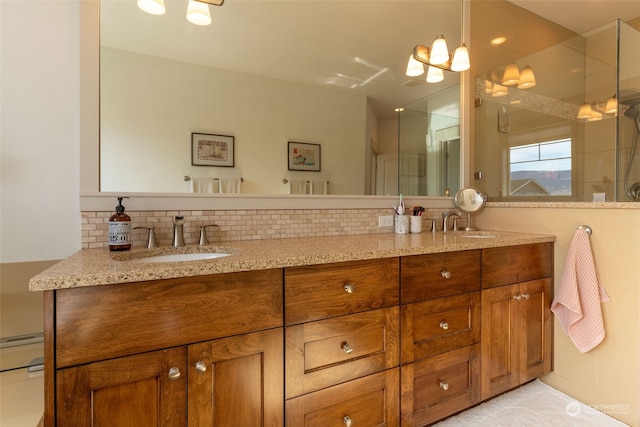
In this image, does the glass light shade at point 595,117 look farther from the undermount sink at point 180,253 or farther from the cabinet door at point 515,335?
Answer: the undermount sink at point 180,253

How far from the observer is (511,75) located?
2.48 metres

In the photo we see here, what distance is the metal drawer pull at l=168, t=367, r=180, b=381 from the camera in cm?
89

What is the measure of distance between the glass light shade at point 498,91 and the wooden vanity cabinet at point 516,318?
1.29 meters

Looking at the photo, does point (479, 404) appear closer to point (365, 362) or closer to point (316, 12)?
point (365, 362)

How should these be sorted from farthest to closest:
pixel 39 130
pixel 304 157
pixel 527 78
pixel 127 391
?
pixel 527 78, pixel 304 157, pixel 39 130, pixel 127 391

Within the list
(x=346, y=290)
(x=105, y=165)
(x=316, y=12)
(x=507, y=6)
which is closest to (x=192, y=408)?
(x=346, y=290)

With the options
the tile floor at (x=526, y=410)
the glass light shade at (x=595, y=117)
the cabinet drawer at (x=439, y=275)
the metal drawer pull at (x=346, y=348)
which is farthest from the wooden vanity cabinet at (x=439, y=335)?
the glass light shade at (x=595, y=117)

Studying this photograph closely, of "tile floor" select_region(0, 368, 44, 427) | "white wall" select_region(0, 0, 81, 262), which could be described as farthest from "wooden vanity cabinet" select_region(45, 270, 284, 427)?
"white wall" select_region(0, 0, 81, 262)

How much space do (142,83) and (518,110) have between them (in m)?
2.70

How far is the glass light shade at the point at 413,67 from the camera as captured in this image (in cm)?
202

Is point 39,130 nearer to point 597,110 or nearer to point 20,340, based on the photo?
point 20,340

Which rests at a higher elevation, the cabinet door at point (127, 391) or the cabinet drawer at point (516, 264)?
the cabinet drawer at point (516, 264)

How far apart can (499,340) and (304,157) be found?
1410 millimetres

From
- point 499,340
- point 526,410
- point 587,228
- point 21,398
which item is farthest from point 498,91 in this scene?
point 21,398
